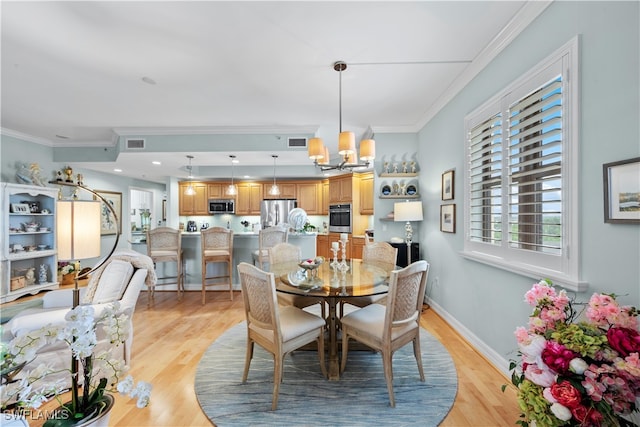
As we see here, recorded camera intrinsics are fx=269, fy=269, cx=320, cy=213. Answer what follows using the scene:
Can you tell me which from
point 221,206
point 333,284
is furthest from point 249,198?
point 333,284

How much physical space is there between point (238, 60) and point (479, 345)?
346 cm

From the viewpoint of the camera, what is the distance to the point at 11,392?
0.81m

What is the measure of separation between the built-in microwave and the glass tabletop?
429cm

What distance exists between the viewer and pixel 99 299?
7.11 ft

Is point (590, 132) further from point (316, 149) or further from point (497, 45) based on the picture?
point (316, 149)

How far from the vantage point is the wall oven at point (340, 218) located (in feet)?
19.4

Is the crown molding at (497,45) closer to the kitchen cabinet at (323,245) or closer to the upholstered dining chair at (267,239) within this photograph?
the upholstered dining chair at (267,239)

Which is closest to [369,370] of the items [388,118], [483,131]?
[483,131]

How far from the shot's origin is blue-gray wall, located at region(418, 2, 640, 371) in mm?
1321

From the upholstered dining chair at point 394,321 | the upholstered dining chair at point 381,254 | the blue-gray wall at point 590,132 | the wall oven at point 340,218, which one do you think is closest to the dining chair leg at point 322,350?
the upholstered dining chair at point 394,321

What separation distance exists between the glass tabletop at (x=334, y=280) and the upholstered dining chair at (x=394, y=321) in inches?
6.8

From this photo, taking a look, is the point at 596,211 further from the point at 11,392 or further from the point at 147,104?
the point at 147,104

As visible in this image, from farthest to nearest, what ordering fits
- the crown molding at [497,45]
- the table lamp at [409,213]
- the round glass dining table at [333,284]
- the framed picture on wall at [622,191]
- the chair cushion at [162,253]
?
the chair cushion at [162,253], the table lamp at [409,213], the round glass dining table at [333,284], the crown molding at [497,45], the framed picture on wall at [622,191]

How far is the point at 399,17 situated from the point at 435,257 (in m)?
2.82
